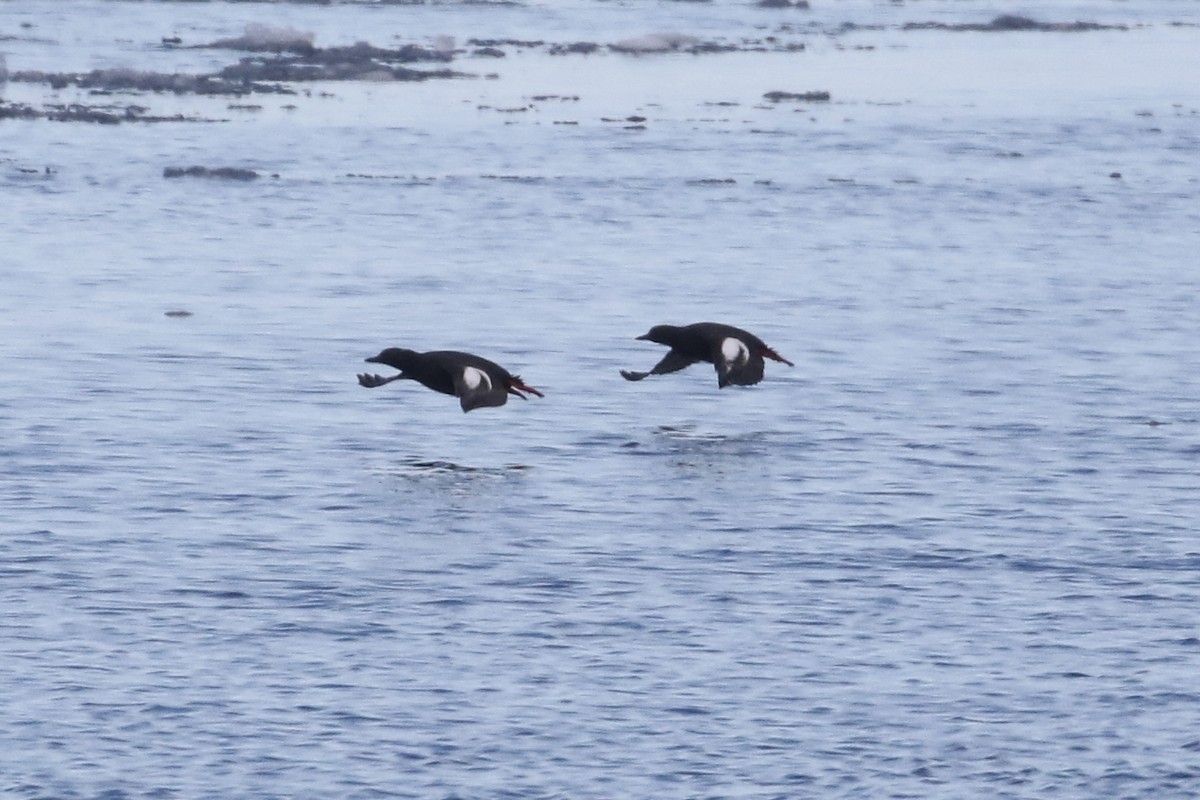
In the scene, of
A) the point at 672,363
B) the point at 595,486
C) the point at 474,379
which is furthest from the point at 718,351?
the point at 595,486

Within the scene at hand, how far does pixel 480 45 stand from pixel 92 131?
35.6 m

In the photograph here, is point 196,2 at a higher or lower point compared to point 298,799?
higher

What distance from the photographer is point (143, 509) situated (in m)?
19.3

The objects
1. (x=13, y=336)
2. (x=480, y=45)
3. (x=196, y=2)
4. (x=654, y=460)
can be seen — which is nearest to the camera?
(x=654, y=460)

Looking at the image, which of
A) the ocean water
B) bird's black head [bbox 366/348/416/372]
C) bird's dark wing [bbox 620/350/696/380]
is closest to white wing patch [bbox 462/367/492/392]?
bird's black head [bbox 366/348/416/372]

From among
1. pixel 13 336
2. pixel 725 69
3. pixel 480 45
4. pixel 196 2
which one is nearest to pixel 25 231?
pixel 13 336

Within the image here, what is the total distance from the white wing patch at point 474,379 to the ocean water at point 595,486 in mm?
669

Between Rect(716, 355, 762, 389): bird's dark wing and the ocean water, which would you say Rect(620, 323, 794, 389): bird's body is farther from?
the ocean water

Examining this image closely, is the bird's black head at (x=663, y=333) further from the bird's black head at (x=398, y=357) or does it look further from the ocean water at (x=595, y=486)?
the bird's black head at (x=398, y=357)

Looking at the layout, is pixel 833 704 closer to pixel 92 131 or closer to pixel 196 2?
pixel 92 131

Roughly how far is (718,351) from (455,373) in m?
3.10

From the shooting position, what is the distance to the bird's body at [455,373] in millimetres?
22062

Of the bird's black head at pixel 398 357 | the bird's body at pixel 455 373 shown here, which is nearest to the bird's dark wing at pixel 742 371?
the bird's body at pixel 455 373

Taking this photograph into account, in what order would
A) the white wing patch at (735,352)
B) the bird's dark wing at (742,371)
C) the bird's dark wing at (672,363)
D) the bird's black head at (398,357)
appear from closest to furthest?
the bird's black head at (398,357) < the bird's dark wing at (742,371) < the white wing patch at (735,352) < the bird's dark wing at (672,363)
